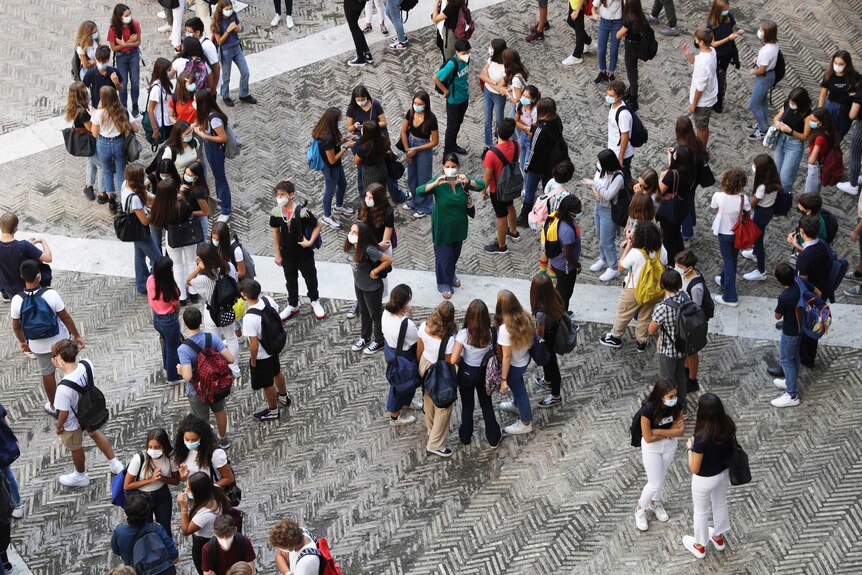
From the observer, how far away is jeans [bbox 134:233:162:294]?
13266mm

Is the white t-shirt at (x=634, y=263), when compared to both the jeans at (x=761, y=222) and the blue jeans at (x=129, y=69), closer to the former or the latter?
the jeans at (x=761, y=222)

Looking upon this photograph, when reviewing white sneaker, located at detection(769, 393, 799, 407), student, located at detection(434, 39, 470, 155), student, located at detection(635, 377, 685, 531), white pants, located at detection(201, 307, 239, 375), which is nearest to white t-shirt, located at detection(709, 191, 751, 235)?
white sneaker, located at detection(769, 393, 799, 407)

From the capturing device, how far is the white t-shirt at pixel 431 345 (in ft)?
35.7

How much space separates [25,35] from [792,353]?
483 inches

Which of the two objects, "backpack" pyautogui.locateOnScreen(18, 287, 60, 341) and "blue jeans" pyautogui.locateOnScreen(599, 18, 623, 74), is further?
"blue jeans" pyautogui.locateOnScreen(599, 18, 623, 74)

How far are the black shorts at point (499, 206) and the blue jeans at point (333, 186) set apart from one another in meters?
1.87

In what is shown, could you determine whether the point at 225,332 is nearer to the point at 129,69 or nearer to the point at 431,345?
the point at 431,345

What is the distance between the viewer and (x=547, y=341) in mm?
11359

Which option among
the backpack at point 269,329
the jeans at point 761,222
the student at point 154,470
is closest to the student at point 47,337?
the backpack at point 269,329

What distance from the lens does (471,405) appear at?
11273mm

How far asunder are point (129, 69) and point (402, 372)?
724 centimetres

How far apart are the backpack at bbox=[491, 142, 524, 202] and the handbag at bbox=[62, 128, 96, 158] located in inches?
186

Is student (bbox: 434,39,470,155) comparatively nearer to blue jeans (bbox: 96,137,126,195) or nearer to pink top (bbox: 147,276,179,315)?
blue jeans (bbox: 96,137,126,195)

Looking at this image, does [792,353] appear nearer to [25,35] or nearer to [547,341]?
[547,341]
